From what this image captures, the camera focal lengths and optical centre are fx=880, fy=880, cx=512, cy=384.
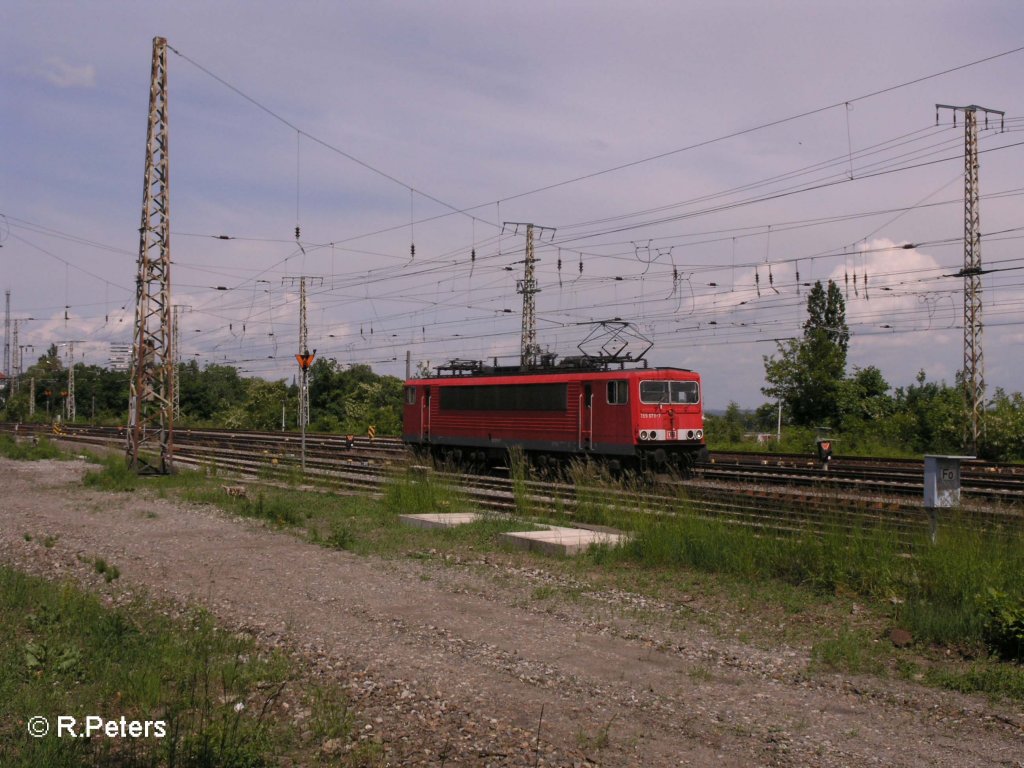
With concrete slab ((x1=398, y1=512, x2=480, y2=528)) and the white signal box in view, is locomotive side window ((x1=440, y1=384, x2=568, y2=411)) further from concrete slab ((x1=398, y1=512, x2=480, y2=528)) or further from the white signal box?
the white signal box

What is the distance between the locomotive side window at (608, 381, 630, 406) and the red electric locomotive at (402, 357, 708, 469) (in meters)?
0.02

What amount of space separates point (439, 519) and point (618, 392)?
8412mm

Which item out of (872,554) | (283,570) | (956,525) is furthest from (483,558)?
(956,525)

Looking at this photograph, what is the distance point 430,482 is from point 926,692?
11957mm

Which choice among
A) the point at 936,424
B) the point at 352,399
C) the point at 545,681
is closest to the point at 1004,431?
the point at 936,424

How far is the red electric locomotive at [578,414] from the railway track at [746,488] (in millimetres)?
1115

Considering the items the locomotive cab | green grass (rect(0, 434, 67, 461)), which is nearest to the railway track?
the locomotive cab

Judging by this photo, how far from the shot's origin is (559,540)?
12039 millimetres

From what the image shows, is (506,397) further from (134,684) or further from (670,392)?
(134,684)

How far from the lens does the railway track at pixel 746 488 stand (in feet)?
38.1

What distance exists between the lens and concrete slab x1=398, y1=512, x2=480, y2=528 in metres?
14.0

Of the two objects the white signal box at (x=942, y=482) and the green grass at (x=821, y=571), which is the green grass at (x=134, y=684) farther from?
the white signal box at (x=942, y=482)

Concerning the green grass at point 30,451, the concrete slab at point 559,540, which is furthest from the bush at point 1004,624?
the green grass at point 30,451

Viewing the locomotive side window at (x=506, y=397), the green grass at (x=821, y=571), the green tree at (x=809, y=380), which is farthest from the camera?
the green tree at (x=809, y=380)
